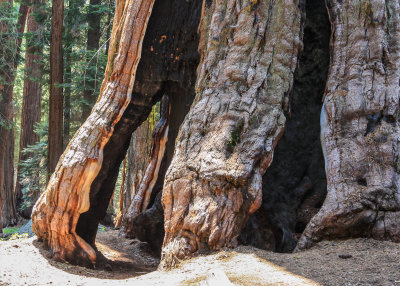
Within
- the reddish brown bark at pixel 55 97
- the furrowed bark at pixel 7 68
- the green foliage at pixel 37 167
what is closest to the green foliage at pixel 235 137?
the reddish brown bark at pixel 55 97

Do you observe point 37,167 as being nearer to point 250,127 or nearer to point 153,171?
point 153,171

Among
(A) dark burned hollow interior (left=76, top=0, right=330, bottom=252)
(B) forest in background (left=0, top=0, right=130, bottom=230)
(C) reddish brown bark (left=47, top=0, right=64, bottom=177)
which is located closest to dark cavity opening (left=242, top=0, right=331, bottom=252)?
(A) dark burned hollow interior (left=76, top=0, right=330, bottom=252)

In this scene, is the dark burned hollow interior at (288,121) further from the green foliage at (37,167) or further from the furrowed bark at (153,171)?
the green foliage at (37,167)

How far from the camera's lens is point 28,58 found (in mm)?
15453

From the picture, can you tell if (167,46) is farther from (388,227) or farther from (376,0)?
(388,227)

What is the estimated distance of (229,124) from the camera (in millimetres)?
4449

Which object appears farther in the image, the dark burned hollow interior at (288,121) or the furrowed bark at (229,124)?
the dark burned hollow interior at (288,121)

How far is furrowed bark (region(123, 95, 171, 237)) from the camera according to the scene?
770 cm

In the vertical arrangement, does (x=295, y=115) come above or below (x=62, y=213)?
above

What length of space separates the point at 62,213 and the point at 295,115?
3577 millimetres

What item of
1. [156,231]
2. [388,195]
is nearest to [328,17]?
[388,195]

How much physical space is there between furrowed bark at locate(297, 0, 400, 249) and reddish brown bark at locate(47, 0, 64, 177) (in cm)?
693

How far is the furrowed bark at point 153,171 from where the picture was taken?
→ 7.70 meters

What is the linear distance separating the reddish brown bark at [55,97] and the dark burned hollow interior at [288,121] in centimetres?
432
